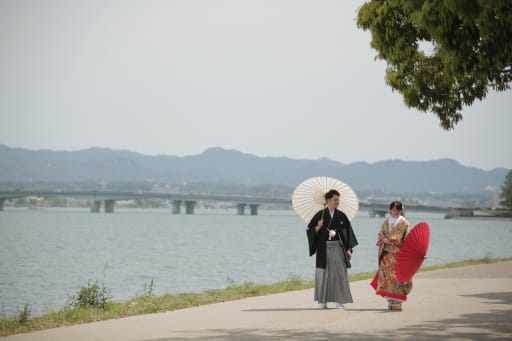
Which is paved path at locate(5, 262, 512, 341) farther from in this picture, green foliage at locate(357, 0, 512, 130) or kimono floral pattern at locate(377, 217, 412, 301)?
green foliage at locate(357, 0, 512, 130)

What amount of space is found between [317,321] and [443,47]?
4.41 metres

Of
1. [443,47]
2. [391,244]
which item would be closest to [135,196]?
[391,244]

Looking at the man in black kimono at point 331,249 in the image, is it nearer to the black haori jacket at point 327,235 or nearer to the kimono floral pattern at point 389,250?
the black haori jacket at point 327,235

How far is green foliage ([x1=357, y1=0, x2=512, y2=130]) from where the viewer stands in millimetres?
8172

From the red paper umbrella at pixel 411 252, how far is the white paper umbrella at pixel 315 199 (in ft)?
3.64

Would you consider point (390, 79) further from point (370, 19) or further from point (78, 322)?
point (78, 322)

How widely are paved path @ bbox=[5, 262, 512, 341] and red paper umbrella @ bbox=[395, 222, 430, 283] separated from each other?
620 millimetres

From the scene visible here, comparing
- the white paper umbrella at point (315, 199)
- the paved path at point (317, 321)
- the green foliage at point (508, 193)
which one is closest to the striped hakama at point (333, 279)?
the paved path at point (317, 321)

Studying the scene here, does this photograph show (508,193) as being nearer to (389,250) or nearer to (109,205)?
(109,205)

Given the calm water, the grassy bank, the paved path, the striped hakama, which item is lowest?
the calm water

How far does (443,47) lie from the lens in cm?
895

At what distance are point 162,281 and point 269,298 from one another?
23.1m

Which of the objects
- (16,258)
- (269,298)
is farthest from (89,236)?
(269,298)

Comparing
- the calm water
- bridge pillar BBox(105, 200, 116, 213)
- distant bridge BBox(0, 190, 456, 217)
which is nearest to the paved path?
the calm water
